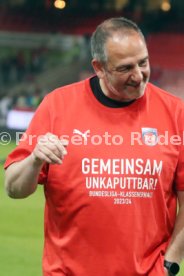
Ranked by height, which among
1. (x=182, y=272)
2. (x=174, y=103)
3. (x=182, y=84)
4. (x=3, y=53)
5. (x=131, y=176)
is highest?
(x=3, y=53)

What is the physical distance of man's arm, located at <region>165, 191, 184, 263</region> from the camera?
376cm

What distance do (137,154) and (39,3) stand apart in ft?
125

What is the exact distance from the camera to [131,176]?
3.69 m

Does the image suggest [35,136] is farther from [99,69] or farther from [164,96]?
[164,96]

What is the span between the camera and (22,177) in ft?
11.8

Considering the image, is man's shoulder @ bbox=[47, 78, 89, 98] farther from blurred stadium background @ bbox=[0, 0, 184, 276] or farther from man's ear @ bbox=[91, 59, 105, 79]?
blurred stadium background @ bbox=[0, 0, 184, 276]

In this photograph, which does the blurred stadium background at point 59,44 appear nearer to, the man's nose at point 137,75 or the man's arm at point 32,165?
the man's arm at point 32,165

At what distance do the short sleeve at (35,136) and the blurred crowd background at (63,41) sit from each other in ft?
85.2

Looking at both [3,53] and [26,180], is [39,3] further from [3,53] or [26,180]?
[26,180]

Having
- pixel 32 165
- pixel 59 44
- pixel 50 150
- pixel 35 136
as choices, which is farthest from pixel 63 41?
pixel 50 150

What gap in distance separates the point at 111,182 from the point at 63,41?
110 feet

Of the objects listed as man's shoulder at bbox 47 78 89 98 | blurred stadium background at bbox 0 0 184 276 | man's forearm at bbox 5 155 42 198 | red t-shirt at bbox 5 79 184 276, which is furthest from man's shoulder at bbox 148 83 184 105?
blurred stadium background at bbox 0 0 184 276

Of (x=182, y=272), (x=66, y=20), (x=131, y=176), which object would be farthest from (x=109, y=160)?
(x=66, y=20)

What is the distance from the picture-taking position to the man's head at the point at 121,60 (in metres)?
3.61
